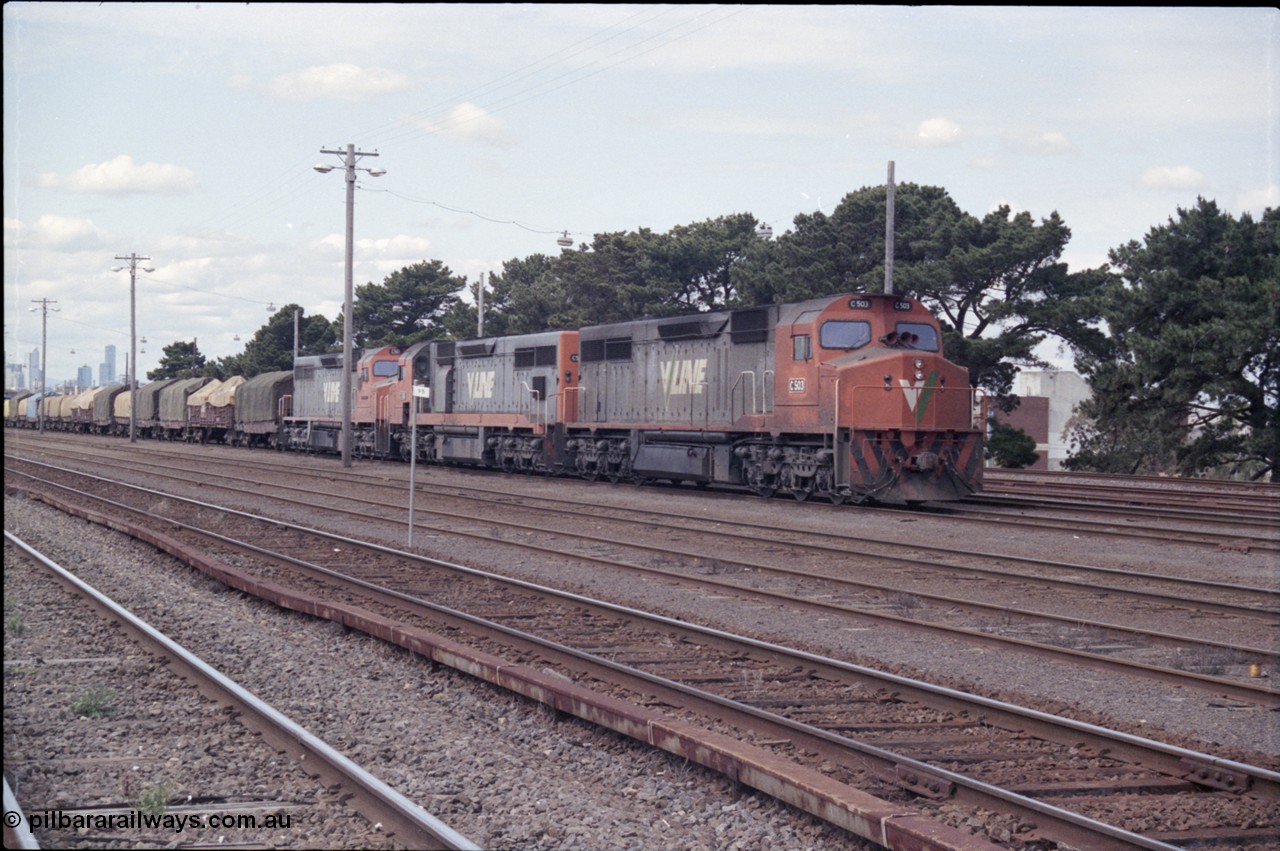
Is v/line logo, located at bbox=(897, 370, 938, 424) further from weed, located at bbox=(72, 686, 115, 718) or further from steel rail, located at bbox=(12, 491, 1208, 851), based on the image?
weed, located at bbox=(72, 686, 115, 718)

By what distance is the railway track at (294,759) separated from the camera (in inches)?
191

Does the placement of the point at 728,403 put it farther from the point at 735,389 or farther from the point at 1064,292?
the point at 1064,292

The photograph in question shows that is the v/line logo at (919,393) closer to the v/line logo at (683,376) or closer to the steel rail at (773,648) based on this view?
the v/line logo at (683,376)

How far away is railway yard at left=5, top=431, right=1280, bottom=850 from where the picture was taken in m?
5.19

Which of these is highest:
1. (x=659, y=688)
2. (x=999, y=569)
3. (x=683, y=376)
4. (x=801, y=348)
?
(x=801, y=348)

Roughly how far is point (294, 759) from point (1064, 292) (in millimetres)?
35118

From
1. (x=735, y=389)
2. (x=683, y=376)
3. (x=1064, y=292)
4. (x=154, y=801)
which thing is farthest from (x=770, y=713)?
(x=1064, y=292)

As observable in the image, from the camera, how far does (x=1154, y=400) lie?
3144 centimetres

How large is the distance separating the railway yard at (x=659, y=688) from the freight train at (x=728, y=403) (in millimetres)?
2851

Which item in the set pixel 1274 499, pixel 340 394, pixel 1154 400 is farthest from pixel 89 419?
pixel 1274 499

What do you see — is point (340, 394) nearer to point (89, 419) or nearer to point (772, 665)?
point (772, 665)

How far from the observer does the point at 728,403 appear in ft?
69.4

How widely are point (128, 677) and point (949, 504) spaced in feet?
51.3

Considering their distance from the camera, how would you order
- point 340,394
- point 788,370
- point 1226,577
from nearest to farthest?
point 1226,577 → point 788,370 → point 340,394
